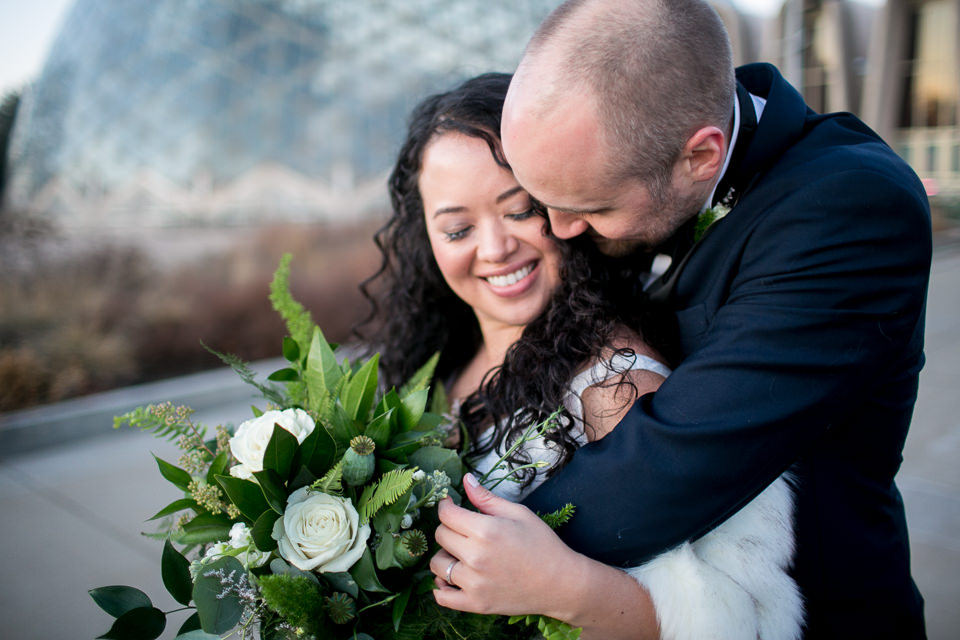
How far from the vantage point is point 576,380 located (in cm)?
186

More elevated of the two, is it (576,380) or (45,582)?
(576,380)

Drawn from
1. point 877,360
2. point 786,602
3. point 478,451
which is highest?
point 877,360

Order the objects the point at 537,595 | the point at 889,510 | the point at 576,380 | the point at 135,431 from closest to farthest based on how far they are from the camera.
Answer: the point at 537,595
the point at 889,510
the point at 576,380
the point at 135,431

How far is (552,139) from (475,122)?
1.82 ft

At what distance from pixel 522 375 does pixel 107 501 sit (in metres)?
4.02

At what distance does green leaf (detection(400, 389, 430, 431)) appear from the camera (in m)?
1.66

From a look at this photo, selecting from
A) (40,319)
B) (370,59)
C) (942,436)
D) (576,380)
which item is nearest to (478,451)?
(576,380)

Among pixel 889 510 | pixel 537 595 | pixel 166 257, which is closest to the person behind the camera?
pixel 537 595

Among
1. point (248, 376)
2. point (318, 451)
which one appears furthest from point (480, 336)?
point (318, 451)

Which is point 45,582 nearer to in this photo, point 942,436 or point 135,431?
point 135,431

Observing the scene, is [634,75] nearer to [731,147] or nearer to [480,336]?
[731,147]

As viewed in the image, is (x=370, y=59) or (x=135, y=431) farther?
(x=370, y=59)

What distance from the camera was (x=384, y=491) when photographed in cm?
141

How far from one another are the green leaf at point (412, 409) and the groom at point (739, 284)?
0.33 meters
